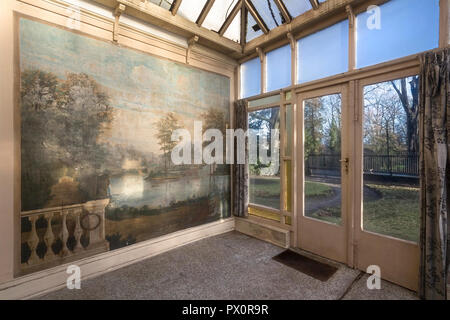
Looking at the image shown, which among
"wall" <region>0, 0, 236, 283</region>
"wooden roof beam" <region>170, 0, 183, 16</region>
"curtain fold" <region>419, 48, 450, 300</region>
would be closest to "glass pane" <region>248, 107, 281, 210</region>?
"curtain fold" <region>419, 48, 450, 300</region>

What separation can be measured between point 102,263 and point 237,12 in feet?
12.9

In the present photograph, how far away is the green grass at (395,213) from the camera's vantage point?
2.09 m

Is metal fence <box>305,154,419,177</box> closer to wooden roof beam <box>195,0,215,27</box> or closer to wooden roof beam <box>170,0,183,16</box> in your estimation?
wooden roof beam <box>195,0,215,27</box>

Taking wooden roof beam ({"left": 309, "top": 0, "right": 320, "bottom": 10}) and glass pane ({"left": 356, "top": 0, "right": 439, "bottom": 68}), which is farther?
wooden roof beam ({"left": 309, "top": 0, "right": 320, "bottom": 10})

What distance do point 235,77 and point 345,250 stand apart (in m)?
3.22

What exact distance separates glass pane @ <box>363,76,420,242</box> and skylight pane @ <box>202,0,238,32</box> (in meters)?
2.29

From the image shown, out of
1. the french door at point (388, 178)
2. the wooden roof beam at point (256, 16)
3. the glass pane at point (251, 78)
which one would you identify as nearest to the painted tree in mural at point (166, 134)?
the glass pane at point (251, 78)

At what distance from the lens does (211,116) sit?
135 inches

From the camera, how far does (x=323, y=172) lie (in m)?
2.73

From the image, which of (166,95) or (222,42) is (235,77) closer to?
(222,42)

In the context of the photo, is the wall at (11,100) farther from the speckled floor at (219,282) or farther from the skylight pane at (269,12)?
the skylight pane at (269,12)

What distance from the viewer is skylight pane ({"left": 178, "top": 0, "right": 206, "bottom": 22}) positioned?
9.20 ft
